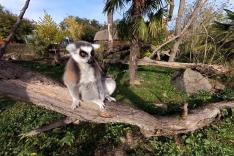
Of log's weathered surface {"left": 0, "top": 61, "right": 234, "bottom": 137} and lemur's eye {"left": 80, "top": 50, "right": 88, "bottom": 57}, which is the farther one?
log's weathered surface {"left": 0, "top": 61, "right": 234, "bottom": 137}

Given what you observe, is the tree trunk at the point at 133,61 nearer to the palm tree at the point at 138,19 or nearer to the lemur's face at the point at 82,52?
the palm tree at the point at 138,19

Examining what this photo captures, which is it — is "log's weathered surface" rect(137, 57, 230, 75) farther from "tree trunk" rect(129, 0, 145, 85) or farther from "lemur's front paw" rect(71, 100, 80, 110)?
"lemur's front paw" rect(71, 100, 80, 110)

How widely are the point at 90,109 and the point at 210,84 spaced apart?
9.11 meters

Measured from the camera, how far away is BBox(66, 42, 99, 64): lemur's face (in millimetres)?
5797

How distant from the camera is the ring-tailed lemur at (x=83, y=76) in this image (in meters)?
5.84

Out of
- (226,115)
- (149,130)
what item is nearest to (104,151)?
(149,130)

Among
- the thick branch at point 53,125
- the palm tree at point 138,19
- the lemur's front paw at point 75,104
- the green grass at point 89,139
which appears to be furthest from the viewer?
the palm tree at point 138,19

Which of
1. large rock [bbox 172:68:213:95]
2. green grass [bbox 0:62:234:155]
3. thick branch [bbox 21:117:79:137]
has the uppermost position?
thick branch [bbox 21:117:79:137]

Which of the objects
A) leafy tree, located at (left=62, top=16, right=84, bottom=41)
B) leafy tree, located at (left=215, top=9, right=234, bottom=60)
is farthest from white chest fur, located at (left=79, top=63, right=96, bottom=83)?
leafy tree, located at (left=62, top=16, right=84, bottom=41)

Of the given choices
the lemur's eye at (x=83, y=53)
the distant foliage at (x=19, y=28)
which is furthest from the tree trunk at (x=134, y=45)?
the distant foliage at (x=19, y=28)

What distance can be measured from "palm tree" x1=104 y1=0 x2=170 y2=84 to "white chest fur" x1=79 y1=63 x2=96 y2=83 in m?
7.49

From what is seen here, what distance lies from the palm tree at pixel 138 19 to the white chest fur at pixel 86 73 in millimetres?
7492

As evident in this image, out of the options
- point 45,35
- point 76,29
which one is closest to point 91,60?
point 45,35

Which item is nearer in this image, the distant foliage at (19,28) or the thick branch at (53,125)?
the thick branch at (53,125)
